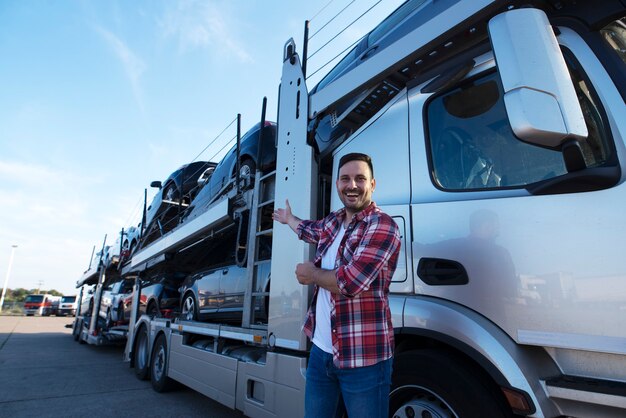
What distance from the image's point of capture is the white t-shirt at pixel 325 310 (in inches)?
68.2

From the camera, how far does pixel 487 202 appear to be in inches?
71.7

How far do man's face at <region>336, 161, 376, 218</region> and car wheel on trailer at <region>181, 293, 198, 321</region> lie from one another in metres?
4.51

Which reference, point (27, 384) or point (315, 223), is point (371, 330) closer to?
point (315, 223)

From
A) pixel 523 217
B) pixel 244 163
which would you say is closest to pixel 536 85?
pixel 523 217

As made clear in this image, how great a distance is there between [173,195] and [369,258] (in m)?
7.86

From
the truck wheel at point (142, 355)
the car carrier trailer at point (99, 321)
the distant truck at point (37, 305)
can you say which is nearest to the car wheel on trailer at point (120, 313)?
the car carrier trailer at point (99, 321)

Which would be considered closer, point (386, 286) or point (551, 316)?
point (551, 316)

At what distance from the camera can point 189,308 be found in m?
5.96

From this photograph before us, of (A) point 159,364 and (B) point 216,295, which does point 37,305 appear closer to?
(A) point 159,364

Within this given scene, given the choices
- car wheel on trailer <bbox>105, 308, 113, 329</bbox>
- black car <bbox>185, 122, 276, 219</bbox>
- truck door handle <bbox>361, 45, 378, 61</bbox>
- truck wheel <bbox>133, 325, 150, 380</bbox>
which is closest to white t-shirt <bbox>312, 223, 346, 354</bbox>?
truck door handle <bbox>361, 45, 378, 61</bbox>

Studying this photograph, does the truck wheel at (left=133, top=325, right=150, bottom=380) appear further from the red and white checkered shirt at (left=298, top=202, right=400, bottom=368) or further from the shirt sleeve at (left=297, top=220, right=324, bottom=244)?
the red and white checkered shirt at (left=298, top=202, right=400, bottom=368)

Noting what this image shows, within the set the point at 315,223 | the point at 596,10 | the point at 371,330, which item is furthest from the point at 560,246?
the point at 315,223

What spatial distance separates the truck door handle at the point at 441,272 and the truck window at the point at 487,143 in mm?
381

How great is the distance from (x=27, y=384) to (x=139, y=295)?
2.09m
